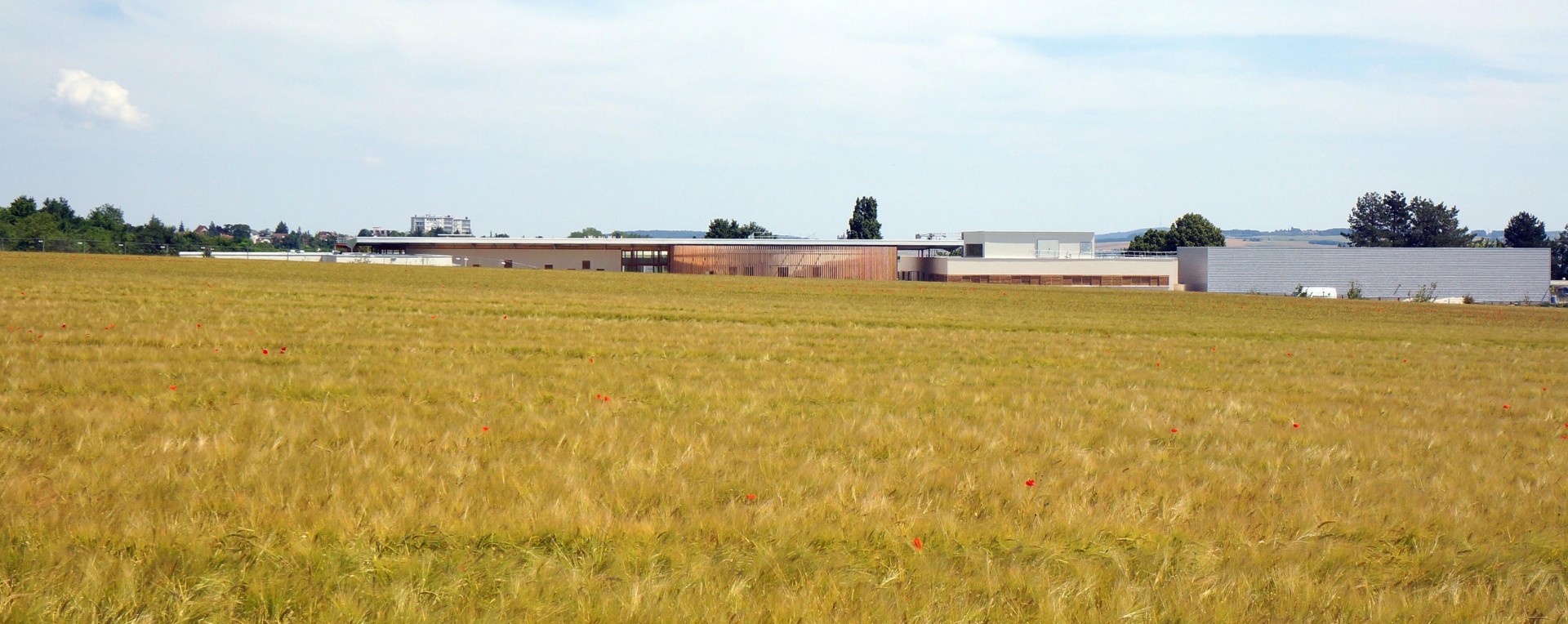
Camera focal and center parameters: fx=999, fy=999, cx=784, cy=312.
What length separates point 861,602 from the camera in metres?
5.22

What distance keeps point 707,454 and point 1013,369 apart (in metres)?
9.41

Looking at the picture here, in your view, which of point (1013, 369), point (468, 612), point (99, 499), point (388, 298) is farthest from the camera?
point (388, 298)

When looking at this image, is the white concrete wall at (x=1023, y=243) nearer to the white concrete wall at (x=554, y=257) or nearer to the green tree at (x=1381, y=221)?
the white concrete wall at (x=554, y=257)

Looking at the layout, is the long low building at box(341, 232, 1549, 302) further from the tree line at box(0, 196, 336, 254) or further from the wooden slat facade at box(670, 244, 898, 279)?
the tree line at box(0, 196, 336, 254)

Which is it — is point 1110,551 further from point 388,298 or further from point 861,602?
point 388,298

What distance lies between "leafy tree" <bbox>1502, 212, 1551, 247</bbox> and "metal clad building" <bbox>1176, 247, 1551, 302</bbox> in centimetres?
6930

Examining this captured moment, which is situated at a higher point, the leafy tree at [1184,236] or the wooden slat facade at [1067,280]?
the leafy tree at [1184,236]

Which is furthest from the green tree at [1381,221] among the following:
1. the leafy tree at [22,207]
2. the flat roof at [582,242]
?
the leafy tree at [22,207]

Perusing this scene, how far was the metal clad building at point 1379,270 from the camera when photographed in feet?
369

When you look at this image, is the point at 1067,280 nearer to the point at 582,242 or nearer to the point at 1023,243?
the point at 1023,243

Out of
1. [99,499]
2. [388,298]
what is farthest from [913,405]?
[388,298]

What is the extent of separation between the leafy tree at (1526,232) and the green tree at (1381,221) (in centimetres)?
1607

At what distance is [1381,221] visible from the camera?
7205 inches

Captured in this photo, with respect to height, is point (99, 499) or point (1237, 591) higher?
point (99, 499)
